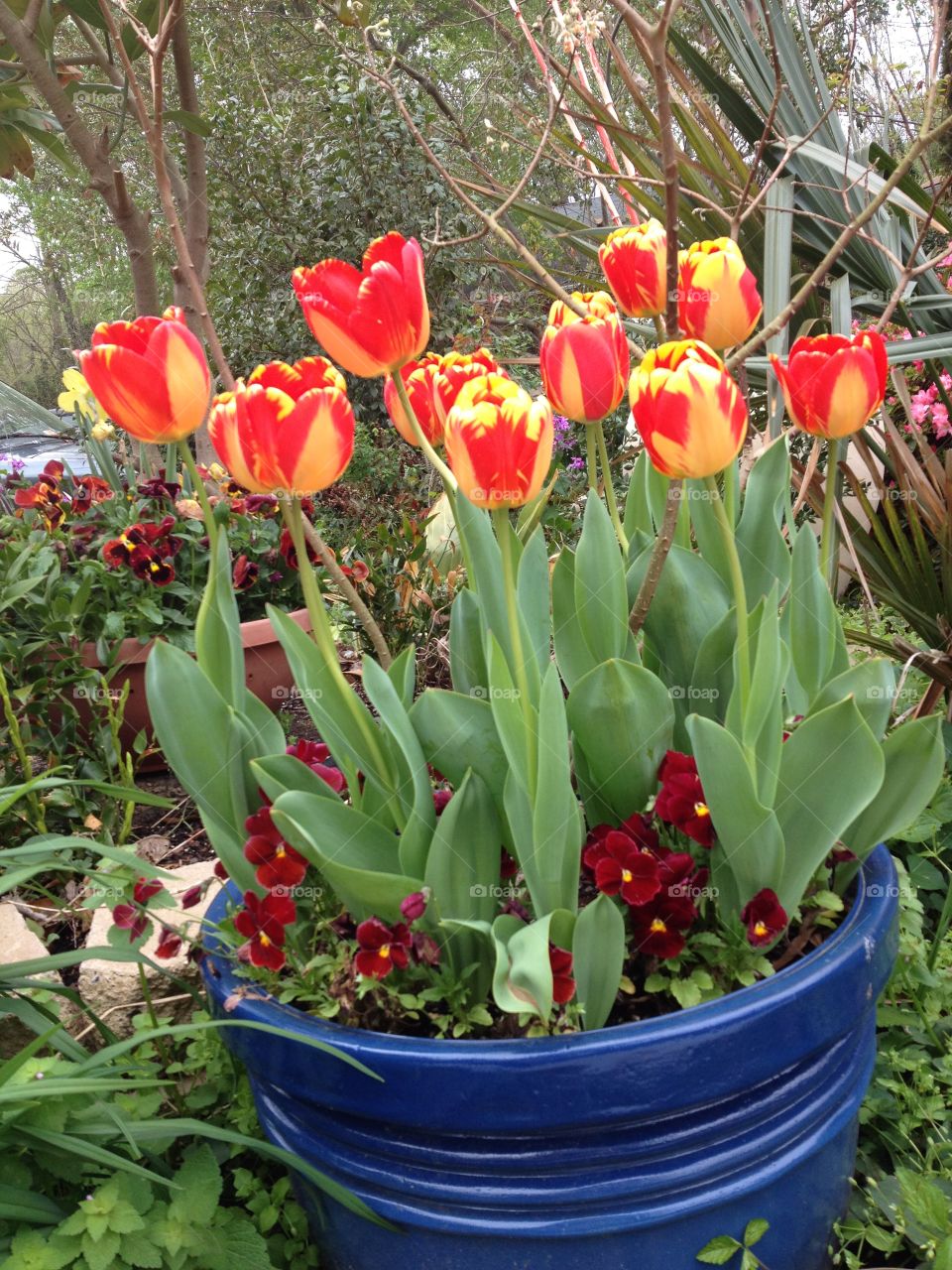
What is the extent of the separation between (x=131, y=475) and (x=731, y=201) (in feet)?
6.08

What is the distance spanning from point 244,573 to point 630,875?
1279 millimetres

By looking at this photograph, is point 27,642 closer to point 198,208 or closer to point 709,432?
point 709,432

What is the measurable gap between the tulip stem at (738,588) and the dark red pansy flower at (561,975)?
270 millimetres

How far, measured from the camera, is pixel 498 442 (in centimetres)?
78

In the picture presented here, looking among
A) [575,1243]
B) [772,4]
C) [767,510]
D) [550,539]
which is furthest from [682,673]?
[550,539]

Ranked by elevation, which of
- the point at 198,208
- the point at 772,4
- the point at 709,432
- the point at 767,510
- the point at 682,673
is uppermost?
the point at 198,208

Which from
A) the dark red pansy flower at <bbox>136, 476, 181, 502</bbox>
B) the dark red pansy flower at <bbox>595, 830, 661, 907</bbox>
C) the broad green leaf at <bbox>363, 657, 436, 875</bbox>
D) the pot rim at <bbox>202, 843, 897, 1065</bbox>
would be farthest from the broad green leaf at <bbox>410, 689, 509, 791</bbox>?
the dark red pansy flower at <bbox>136, 476, 181, 502</bbox>

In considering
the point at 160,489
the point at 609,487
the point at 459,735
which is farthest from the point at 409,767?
the point at 160,489

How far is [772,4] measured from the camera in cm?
194

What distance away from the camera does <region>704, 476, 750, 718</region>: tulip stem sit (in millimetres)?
871

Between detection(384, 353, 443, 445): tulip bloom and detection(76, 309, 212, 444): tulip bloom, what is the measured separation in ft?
0.57

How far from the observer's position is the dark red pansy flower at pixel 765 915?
3.13ft

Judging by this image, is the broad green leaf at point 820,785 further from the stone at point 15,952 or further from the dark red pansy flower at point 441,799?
the stone at point 15,952

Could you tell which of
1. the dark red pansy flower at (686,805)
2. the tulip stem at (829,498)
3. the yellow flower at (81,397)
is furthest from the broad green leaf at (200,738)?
the yellow flower at (81,397)
